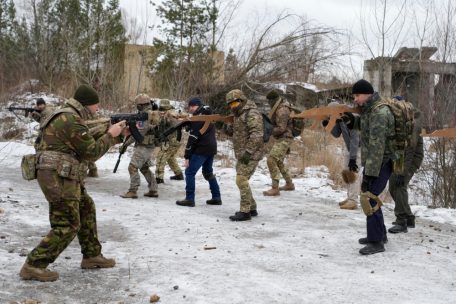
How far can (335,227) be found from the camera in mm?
6996

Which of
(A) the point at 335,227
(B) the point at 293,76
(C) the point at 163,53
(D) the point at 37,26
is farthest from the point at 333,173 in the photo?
(D) the point at 37,26

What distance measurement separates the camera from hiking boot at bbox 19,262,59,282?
436 centimetres

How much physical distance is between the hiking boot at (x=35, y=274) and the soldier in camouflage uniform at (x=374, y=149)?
10.9ft

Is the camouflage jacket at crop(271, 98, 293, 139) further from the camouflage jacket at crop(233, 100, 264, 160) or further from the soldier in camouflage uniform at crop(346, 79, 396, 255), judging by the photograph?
the soldier in camouflage uniform at crop(346, 79, 396, 255)

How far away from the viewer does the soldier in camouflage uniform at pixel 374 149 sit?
5.37 m

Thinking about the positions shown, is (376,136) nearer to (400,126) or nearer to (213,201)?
(400,126)

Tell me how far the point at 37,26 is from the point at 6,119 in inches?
384

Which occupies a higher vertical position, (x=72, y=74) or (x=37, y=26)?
(x=37, y=26)

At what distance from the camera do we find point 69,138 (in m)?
4.30

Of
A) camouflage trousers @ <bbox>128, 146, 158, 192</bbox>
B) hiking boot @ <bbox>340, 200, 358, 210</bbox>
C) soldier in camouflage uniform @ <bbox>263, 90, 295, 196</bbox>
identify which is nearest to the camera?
hiking boot @ <bbox>340, 200, 358, 210</bbox>

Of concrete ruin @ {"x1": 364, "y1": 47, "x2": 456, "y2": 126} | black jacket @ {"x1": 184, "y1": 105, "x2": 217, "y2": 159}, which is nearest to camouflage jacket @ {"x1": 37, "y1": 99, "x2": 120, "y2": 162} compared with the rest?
black jacket @ {"x1": 184, "y1": 105, "x2": 217, "y2": 159}

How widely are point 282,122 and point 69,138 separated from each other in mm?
5210

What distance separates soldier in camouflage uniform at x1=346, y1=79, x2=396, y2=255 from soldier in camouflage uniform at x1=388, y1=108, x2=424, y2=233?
1134mm

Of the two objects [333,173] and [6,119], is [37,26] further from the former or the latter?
[333,173]
